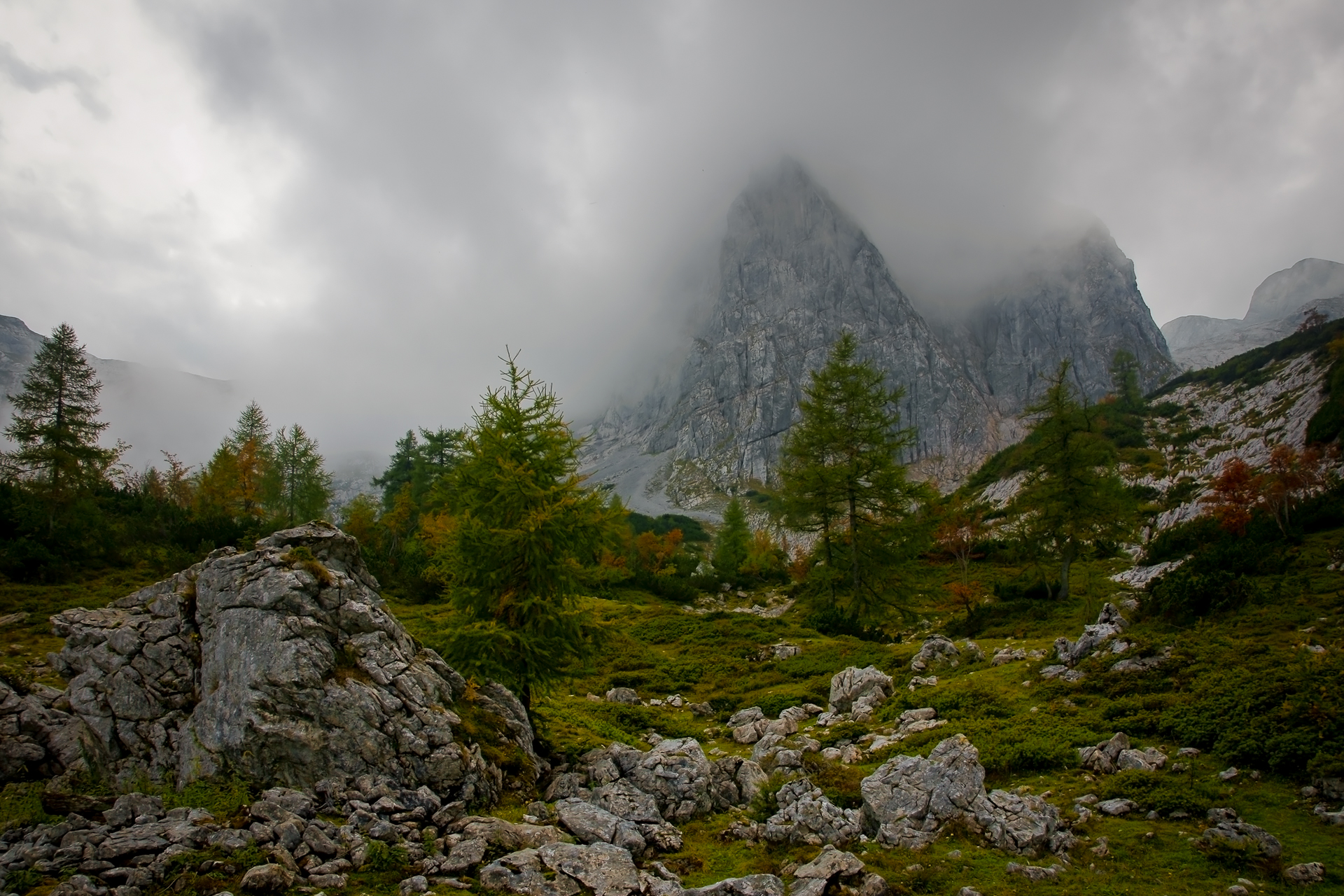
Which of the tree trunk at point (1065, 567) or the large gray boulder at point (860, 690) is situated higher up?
the tree trunk at point (1065, 567)

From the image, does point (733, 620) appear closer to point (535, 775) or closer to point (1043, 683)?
point (1043, 683)

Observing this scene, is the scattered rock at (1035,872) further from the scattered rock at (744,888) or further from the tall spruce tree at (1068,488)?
the tall spruce tree at (1068,488)

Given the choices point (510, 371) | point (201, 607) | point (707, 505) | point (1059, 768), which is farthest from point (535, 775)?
point (707, 505)

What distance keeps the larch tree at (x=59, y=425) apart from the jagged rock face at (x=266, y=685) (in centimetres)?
3401

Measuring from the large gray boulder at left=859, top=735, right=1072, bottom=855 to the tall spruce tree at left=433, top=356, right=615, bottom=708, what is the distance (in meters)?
6.82

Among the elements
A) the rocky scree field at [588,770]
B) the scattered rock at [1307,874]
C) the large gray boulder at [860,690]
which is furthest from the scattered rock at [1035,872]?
the large gray boulder at [860,690]

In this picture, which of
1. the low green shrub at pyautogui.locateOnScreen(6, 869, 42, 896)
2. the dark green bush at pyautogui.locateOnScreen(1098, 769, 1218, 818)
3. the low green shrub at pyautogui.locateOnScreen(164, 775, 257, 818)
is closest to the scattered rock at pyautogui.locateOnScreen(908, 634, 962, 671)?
the dark green bush at pyautogui.locateOnScreen(1098, 769, 1218, 818)

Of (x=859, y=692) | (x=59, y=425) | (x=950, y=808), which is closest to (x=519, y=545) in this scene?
(x=950, y=808)

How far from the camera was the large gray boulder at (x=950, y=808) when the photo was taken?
8766 mm

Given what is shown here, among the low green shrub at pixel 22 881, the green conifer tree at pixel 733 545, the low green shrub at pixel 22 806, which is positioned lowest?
the low green shrub at pixel 22 881

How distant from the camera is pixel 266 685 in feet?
31.6

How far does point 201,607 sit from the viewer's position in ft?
36.2

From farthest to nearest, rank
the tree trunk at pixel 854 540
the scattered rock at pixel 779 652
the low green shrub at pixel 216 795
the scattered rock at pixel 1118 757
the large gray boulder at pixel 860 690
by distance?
the tree trunk at pixel 854 540, the scattered rock at pixel 779 652, the large gray boulder at pixel 860 690, the scattered rock at pixel 1118 757, the low green shrub at pixel 216 795

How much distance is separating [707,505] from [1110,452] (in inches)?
6712
